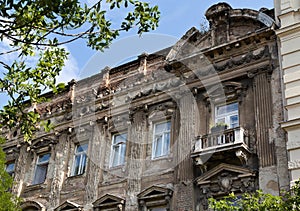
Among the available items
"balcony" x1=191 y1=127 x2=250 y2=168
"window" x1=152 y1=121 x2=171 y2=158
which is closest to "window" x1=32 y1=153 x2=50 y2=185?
"window" x1=152 y1=121 x2=171 y2=158

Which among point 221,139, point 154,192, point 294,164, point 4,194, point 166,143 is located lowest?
point 4,194

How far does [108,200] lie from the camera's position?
16.1 meters

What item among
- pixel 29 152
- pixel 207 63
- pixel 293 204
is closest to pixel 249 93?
pixel 207 63

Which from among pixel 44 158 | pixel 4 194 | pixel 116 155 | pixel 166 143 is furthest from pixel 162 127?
pixel 44 158

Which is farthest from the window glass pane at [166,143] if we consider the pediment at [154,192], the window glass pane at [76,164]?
the window glass pane at [76,164]

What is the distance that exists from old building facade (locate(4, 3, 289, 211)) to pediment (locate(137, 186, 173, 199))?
0.03m

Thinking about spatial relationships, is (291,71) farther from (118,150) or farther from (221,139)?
(118,150)

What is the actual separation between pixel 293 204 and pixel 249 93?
6182mm

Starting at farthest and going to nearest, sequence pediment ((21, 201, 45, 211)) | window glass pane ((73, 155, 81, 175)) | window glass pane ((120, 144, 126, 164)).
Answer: window glass pane ((73, 155, 81, 175))
pediment ((21, 201, 45, 211))
window glass pane ((120, 144, 126, 164))

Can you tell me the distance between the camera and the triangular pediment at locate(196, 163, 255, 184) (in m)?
13.4

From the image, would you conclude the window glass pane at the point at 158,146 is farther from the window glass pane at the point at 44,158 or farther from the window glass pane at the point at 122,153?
the window glass pane at the point at 44,158

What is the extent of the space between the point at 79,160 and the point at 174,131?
4.77 m

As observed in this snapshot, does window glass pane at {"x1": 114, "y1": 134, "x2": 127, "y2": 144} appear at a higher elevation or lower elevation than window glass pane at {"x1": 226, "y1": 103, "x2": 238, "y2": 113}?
lower

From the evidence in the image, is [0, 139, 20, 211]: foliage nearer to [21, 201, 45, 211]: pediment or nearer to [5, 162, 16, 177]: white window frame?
[21, 201, 45, 211]: pediment
